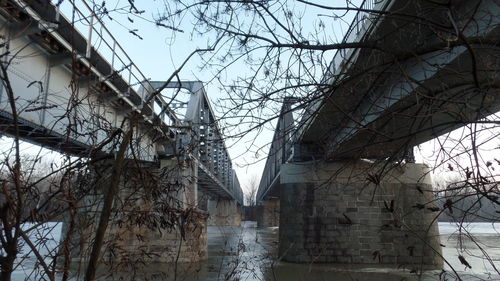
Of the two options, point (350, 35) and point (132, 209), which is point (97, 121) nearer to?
point (132, 209)

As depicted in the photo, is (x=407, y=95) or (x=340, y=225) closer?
(x=407, y=95)

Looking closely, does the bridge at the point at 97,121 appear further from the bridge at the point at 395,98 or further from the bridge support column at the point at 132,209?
the bridge at the point at 395,98

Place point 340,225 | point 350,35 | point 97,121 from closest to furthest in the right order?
point 97,121
point 350,35
point 340,225

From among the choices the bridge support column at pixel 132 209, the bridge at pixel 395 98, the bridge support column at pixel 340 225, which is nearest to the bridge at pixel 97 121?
the bridge support column at pixel 132 209

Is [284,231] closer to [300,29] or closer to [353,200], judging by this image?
[353,200]

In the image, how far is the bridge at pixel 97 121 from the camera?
2.32 m

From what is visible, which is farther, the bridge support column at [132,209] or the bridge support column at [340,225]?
the bridge support column at [340,225]

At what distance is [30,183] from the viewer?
7.25ft

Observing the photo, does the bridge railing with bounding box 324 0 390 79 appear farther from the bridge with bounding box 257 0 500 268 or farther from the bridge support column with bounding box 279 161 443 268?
the bridge support column with bounding box 279 161 443 268

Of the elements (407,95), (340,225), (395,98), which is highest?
(407,95)

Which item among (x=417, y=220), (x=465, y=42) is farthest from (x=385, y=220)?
(x=465, y=42)

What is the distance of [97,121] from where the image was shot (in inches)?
108

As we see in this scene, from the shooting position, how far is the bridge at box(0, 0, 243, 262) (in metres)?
2.32

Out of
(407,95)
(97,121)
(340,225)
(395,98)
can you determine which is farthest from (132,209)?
(340,225)
